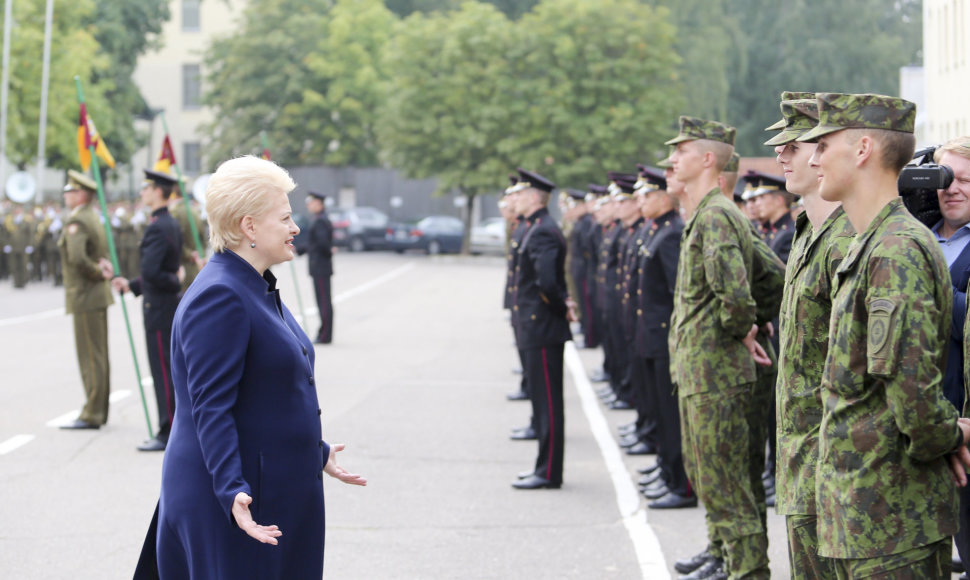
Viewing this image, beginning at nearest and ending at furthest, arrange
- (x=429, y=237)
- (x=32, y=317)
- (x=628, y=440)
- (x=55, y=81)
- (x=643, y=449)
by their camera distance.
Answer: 1. (x=643, y=449)
2. (x=628, y=440)
3. (x=32, y=317)
4. (x=55, y=81)
5. (x=429, y=237)

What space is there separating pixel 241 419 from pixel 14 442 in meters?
7.20

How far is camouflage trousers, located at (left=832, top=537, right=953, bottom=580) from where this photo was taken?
3756 mm

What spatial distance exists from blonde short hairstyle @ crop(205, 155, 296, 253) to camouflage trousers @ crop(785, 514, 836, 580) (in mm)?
2072

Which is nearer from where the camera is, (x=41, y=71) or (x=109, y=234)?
(x=109, y=234)

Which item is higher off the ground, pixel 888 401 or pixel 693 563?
pixel 888 401

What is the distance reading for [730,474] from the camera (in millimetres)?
6258

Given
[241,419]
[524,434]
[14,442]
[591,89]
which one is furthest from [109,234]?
[591,89]

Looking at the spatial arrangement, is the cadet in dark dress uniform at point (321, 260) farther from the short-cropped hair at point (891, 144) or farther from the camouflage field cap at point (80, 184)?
the short-cropped hair at point (891, 144)

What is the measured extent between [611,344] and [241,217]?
9741 mm

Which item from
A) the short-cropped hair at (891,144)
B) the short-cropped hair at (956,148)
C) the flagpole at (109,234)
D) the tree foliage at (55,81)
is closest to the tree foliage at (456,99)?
the tree foliage at (55,81)

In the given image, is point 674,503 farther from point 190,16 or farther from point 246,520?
point 190,16

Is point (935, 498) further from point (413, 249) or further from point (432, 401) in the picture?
point (413, 249)

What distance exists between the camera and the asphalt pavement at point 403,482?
277 inches

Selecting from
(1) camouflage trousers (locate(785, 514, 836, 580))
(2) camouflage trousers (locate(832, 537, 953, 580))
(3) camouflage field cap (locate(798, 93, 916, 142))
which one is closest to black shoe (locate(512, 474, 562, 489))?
(1) camouflage trousers (locate(785, 514, 836, 580))
